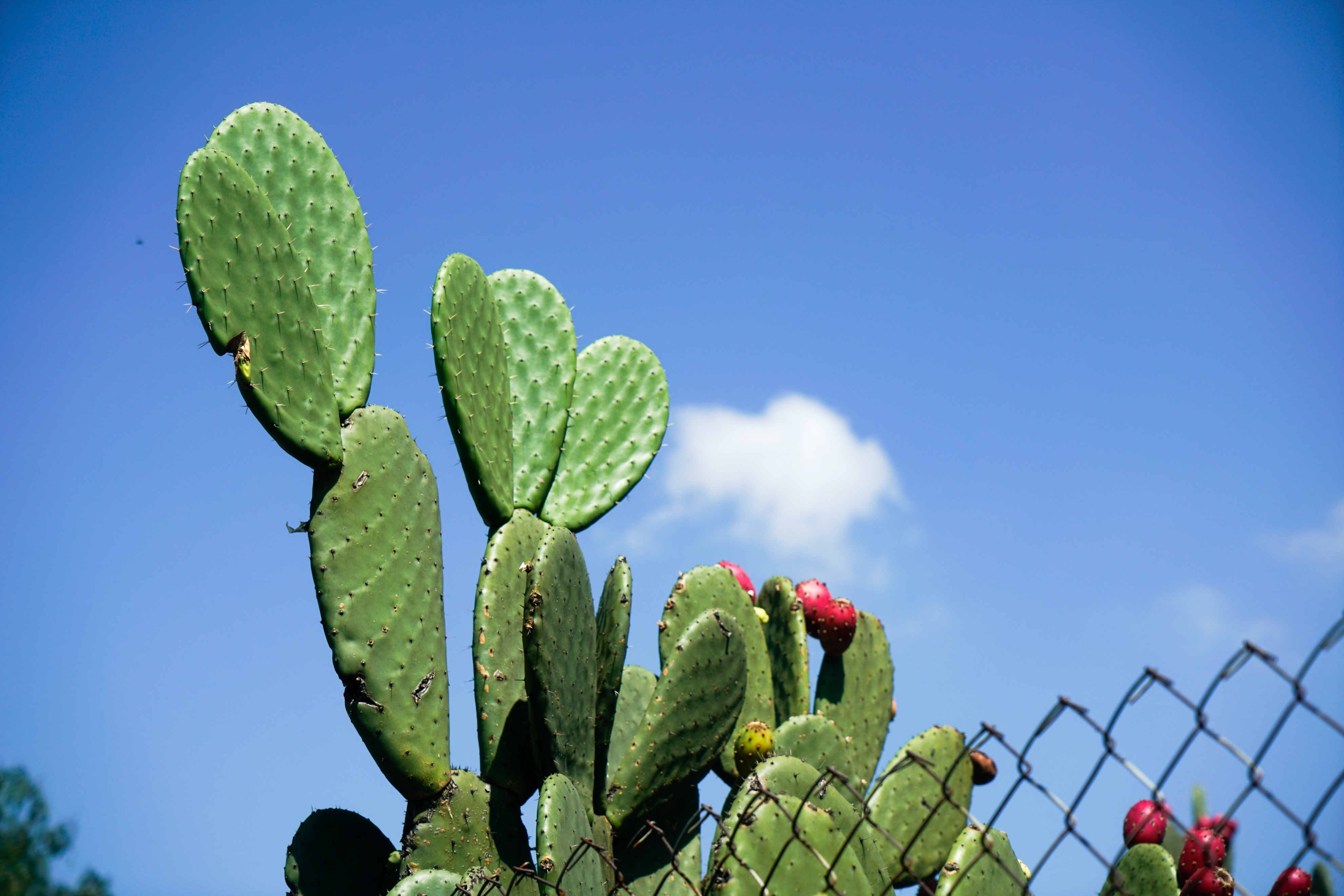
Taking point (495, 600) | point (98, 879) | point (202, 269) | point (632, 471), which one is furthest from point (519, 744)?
point (98, 879)

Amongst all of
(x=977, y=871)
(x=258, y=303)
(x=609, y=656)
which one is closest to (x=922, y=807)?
(x=609, y=656)

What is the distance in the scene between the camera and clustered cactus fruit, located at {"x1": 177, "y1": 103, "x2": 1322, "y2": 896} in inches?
97.0

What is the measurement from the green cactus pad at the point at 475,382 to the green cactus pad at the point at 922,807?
1.46m

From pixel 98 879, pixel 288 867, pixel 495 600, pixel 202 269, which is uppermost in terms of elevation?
pixel 202 269

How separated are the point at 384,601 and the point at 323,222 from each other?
3.56 ft

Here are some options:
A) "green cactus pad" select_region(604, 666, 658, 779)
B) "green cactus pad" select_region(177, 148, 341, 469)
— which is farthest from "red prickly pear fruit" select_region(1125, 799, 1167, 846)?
"green cactus pad" select_region(177, 148, 341, 469)

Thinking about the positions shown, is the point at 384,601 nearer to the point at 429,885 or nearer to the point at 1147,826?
the point at 429,885

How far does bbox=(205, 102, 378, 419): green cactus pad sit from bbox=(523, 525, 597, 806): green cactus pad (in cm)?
67

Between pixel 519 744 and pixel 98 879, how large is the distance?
1378 cm

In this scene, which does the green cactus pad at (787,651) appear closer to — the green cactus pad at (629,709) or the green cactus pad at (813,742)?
the green cactus pad at (813,742)

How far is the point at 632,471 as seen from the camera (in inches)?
143

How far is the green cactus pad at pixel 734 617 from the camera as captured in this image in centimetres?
343

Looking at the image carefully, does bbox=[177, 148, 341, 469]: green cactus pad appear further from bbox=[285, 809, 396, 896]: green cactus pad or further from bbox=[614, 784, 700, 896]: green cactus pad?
bbox=[614, 784, 700, 896]: green cactus pad

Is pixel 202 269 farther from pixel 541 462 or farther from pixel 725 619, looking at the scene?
pixel 725 619
